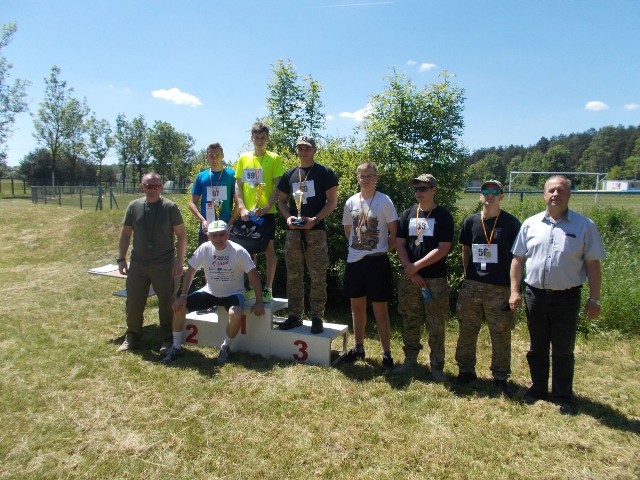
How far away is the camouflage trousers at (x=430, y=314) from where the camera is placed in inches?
Result: 161

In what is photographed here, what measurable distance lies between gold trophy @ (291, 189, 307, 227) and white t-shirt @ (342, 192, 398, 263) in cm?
50

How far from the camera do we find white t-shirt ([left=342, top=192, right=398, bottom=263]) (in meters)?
4.20

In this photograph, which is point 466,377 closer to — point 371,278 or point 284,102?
point 371,278

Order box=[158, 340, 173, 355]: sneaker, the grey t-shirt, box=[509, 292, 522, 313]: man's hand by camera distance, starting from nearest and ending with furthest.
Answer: box=[509, 292, 522, 313]: man's hand < box=[158, 340, 173, 355]: sneaker < the grey t-shirt

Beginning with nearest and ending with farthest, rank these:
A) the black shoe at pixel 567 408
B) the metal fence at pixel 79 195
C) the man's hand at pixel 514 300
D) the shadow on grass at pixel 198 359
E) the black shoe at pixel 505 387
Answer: the black shoe at pixel 567 408, the man's hand at pixel 514 300, the black shoe at pixel 505 387, the shadow on grass at pixel 198 359, the metal fence at pixel 79 195

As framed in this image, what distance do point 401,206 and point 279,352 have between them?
302cm

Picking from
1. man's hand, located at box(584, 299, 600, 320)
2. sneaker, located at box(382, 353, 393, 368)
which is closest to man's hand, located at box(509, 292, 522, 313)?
man's hand, located at box(584, 299, 600, 320)

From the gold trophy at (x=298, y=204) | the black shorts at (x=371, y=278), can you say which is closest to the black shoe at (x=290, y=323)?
the black shorts at (x=371, y=278)

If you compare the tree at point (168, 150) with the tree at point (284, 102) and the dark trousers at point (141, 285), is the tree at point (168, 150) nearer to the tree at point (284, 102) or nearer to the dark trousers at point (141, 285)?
the tree at point (284, 102)

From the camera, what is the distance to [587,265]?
3410mm

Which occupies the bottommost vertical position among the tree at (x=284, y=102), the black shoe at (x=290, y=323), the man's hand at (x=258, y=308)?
the black shoe at (x=290, y=323)

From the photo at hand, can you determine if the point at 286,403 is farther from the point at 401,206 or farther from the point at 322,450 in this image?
the point at 401,206

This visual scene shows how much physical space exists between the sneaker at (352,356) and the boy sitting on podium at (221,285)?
97 cm

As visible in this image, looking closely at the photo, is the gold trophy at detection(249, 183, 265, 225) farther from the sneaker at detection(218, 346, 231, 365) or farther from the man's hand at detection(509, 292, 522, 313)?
the man's hand at detection(509, 292, 522, 313)
